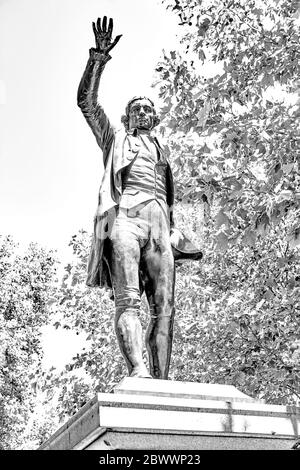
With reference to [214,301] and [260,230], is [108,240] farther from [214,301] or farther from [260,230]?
[214,301]

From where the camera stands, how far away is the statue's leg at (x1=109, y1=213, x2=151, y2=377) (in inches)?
194

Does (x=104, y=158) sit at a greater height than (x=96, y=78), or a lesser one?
lesser

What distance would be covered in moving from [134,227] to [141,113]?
1220 millimetres

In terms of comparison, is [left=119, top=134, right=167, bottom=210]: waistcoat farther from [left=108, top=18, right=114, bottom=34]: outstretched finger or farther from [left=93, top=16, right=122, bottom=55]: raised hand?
[left=108, top=18, right=114, bottom=34]: outstretched finger

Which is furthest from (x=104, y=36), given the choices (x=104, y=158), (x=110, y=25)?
(x=104, y=158)

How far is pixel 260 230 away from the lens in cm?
835

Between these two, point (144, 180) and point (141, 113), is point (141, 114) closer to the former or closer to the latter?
point (141, 113)

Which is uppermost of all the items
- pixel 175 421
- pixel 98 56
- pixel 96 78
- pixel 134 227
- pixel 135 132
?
pixel 98 56

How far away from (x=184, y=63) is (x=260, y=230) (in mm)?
3582

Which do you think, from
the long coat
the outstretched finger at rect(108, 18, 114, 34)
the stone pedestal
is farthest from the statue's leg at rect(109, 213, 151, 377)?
the outstretched finger at rect(108, 18, 114, 34)

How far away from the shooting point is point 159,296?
5.37 metres

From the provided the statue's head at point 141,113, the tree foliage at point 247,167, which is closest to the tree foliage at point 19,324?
the tree foliage at point 247,167
